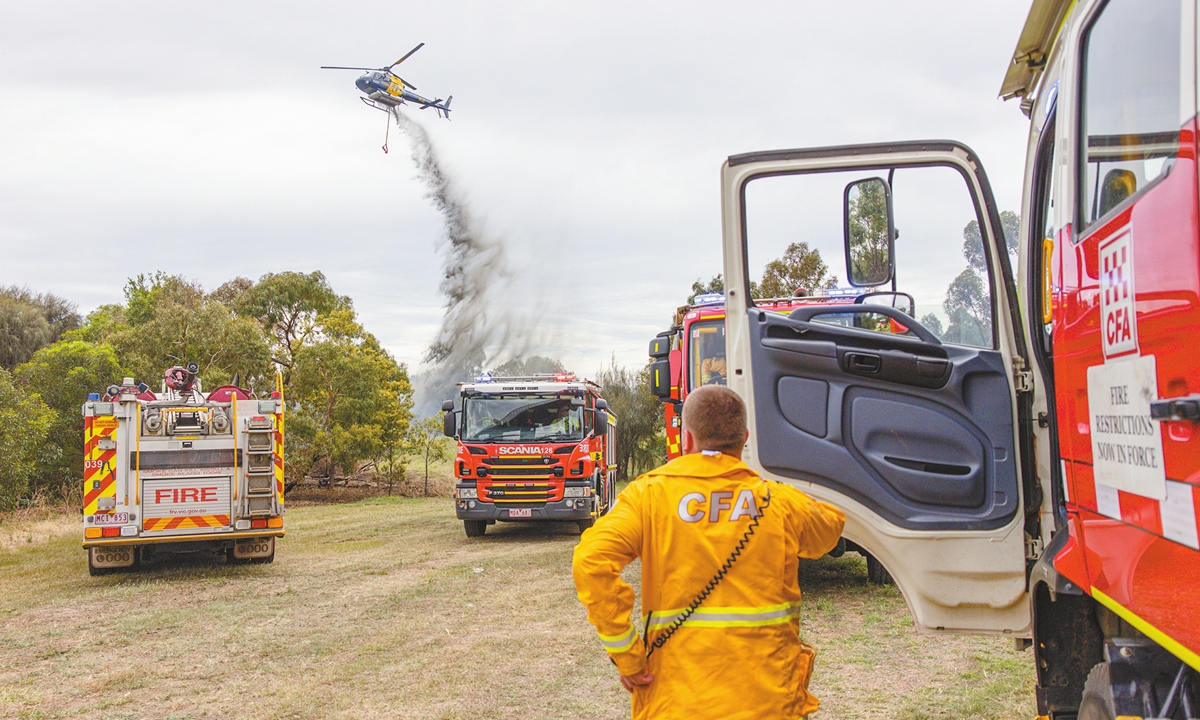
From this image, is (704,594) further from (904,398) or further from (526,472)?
(526,472)

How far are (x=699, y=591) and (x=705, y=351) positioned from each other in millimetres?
8298

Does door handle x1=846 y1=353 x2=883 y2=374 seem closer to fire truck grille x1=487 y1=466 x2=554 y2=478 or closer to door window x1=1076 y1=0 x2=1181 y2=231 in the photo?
door window x1=1076 y1=0 x2=1181 y2=231

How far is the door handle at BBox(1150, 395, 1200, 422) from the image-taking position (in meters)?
1.76

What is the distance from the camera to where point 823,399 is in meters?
3.54

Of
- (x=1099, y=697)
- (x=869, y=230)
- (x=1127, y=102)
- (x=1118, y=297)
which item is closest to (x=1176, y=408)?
(x=1118, y=297)

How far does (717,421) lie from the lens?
279 cm

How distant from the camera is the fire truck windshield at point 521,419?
47.8ft

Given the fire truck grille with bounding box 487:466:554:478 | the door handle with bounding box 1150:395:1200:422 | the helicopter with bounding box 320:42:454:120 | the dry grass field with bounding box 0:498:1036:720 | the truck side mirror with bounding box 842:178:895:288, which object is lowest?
the dry grass field with bounding box 0:498:1036:720

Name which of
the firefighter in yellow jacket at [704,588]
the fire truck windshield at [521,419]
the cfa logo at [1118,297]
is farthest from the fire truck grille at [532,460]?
the cfa logo at [1118,297]

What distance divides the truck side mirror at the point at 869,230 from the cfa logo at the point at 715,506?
132 centimetres

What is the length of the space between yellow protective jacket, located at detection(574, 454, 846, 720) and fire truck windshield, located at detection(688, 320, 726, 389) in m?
8.04

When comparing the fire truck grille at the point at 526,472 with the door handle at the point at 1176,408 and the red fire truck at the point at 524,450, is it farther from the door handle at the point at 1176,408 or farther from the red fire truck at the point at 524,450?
the door handle at the point at 1176,408

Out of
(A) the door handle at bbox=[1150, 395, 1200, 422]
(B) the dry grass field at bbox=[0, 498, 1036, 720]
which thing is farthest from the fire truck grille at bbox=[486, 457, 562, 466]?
(A) the door handle at bbox=[1150, 395, 1200, 422]

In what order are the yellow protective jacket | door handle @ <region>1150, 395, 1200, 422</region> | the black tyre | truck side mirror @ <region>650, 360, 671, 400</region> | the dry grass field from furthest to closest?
1. truck side mirror @ <region>650, 360, 671, 400</region>
2. the dry grass field
3. the yellow protective jacket
4. the black tyre
5. door handle @ <region>1150, 395, 1200, 422</region>
